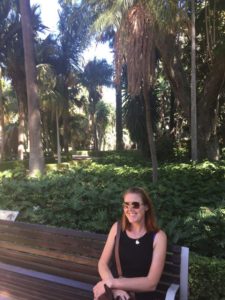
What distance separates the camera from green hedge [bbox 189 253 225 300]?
3.86 meters

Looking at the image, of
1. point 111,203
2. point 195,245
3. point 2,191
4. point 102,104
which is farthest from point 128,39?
point 102,104

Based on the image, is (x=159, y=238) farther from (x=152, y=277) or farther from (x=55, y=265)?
(x=55, y=265)

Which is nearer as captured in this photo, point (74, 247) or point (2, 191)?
point (74, 247)

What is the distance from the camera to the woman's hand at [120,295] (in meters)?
3.01

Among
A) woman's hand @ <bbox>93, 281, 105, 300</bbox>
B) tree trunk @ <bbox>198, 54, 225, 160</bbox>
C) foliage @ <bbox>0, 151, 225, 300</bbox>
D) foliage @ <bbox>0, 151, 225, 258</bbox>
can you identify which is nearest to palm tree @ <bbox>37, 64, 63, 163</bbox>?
tree trunk @ <bbox>198, 54, 225, 160</bbox>

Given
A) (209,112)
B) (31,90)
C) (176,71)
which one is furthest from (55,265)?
(209,112)

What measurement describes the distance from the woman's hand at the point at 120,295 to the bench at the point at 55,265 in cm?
30

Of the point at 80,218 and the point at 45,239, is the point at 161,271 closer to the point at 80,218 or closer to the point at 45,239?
the point at 45,239

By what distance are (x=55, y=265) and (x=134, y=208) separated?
4.10 ft

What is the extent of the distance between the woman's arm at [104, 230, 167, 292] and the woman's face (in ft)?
0.65

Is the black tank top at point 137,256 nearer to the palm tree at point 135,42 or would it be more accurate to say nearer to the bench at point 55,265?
the bench at point 55,265

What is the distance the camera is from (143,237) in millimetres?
3109

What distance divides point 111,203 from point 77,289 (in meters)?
2.21

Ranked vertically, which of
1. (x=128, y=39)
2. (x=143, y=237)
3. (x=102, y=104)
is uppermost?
(x=102, y=104)
